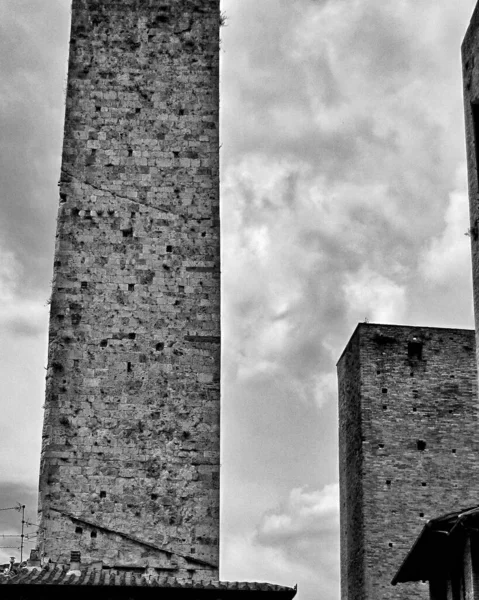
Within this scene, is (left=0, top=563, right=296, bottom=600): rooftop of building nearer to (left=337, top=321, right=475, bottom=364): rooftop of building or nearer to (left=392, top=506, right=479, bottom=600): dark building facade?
(left=392, top=506, right=479, bottom=600): dark building facade

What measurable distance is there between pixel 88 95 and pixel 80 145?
79 centimetres

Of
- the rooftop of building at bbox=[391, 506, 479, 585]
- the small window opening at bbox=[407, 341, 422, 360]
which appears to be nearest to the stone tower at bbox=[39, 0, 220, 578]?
the rooftop of building at bbox=[391, 506, 479, 585]

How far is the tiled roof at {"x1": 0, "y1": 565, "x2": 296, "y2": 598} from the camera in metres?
11.2

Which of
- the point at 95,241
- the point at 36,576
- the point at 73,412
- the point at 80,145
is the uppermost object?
the point at 80,145

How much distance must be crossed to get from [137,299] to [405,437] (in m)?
10.00

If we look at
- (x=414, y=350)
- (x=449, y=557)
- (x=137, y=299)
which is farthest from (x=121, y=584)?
(x=414, y=350)

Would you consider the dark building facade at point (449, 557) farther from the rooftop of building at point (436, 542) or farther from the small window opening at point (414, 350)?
the small window opening at point (414, 350)

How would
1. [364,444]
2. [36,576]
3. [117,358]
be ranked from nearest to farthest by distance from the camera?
1. [36,576]
2. [117,358]
3. [364,444]

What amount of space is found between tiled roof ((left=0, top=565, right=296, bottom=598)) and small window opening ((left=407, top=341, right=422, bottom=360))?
12147mm

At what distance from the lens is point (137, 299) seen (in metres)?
14.5

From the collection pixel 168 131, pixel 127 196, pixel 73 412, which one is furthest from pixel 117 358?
pixel 168 131

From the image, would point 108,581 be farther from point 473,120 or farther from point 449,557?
point 473,120

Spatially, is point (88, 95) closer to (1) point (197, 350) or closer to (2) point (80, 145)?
(2) point (80, 145)

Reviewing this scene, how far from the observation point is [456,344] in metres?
23.4
